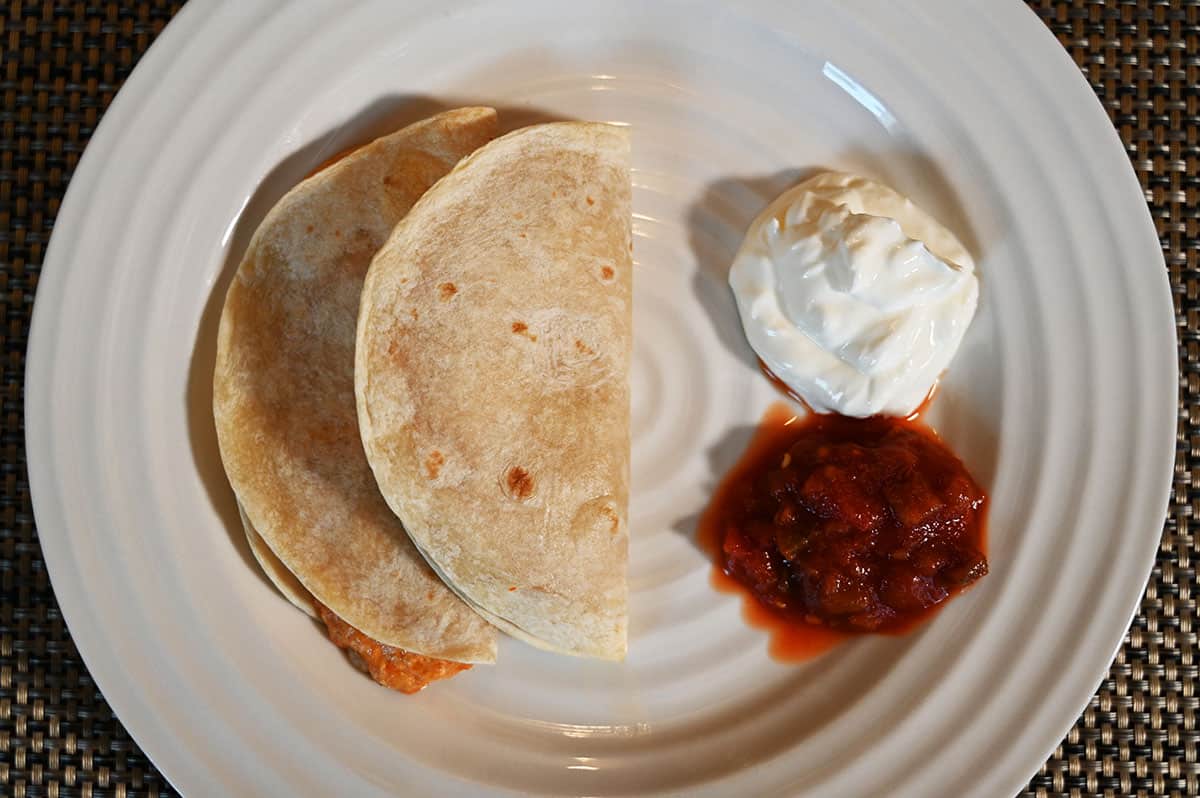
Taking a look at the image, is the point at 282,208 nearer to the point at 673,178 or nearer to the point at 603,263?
the point at 603,263

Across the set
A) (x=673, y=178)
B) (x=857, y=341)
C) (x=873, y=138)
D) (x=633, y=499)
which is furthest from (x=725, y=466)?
(x=873, y=138)

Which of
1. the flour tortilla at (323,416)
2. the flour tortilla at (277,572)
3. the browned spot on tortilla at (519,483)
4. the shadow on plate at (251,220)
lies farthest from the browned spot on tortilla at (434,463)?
the shadow on plate at (251,220)

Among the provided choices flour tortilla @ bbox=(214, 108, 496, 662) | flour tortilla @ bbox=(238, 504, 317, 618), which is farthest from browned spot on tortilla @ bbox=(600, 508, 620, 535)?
flour tortilla @ bbox=(238, 504, 317, 618)

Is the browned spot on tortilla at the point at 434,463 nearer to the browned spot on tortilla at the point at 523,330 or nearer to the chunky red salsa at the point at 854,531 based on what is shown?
the browned spot on tortilla at the point at 523,330

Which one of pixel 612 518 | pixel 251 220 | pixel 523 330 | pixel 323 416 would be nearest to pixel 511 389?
pixel 523 330

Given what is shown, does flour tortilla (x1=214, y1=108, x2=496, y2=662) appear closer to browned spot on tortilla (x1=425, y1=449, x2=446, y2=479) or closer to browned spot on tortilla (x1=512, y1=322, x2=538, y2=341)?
browned spot on tortilla (x1=425, y1=449, x2=446, y2=479)
